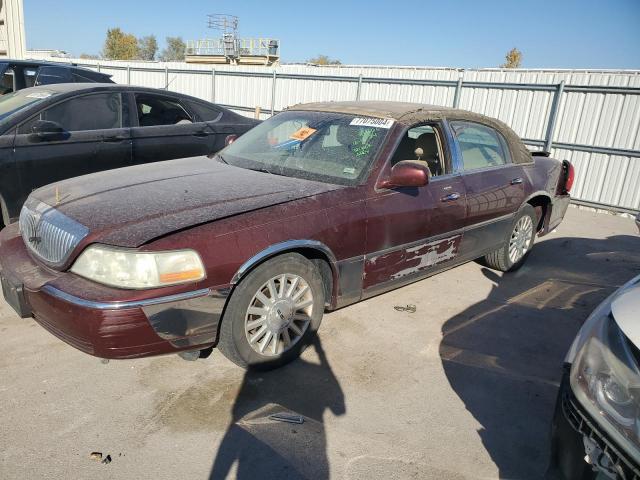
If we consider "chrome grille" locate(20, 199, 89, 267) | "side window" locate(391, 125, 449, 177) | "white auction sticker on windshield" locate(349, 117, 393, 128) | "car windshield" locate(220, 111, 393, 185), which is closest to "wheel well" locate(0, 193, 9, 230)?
"chrome grille" locate(20, 199, 89, 267)

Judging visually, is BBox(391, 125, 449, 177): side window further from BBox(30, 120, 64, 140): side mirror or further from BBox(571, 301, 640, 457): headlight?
BBox(30, 120, 64, 140): side mirror

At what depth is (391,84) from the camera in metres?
11.5

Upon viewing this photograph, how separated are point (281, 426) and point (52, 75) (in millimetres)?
7583

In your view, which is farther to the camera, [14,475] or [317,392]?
[317,392]

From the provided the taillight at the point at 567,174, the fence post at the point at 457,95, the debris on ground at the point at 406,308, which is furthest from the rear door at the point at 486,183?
the fence post at the point at 457,95

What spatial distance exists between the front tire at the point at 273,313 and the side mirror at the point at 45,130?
320 centimetres

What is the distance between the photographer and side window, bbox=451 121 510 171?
436 cm

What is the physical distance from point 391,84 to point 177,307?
10.1 metres

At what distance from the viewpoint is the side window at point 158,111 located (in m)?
5.80

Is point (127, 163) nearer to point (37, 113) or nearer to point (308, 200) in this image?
point (37, 113)

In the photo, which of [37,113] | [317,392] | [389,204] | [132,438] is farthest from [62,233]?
[37,113]

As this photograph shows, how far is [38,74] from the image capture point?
26.2 feet

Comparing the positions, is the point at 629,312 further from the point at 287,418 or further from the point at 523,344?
the point at 523,344

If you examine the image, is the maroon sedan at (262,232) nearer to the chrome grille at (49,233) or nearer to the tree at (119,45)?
the chrome grille at (49,233)
